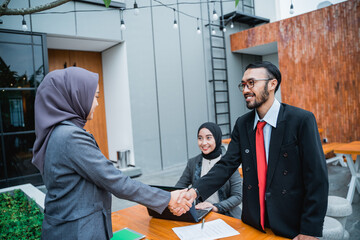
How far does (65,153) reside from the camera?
→ 1.24 meters

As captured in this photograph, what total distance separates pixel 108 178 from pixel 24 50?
462 cm

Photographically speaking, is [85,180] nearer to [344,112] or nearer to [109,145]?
[109,145]

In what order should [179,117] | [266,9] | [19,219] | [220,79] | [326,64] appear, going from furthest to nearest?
[266,9] < [220,79] < [179,117] < [326,64] < [19,219]

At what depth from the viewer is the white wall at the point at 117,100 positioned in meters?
6.31

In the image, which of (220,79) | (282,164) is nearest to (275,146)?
(282,164)

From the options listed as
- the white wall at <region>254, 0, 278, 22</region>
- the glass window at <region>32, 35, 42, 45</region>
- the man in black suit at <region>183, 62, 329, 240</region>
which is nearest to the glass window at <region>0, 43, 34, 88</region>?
the glass window at <region>32, 35, 42, 45</region>

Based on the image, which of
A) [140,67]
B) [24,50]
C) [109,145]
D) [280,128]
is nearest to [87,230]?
[280,128]

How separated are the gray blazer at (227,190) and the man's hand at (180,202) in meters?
0.58

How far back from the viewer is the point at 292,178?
146 cm

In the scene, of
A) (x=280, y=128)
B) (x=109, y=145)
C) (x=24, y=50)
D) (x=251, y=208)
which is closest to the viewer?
(x=280, y=128)

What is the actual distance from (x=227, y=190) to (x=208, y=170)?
245 millimetres

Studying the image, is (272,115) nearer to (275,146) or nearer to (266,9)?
(275,146)

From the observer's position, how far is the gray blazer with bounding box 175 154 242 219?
87.6 inches

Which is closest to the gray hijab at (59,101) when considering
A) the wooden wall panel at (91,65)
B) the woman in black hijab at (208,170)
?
the woman in black hijab at (208,170)
